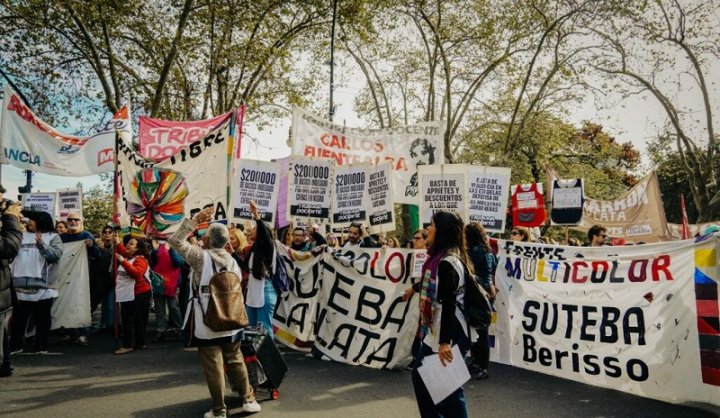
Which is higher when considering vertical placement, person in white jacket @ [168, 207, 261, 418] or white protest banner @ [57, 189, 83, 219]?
white protest banner @ [57, 189, 83, 219]

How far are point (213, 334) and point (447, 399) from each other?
2109mm

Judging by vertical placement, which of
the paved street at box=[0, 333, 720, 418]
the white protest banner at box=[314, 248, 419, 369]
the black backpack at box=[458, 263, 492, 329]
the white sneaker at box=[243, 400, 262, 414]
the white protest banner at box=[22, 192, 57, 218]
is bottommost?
the paved street at box=[0, 333, 720, 418]

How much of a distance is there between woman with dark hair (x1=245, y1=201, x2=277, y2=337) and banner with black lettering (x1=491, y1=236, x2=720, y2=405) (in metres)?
2.74

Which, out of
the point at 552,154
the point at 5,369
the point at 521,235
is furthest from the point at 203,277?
the point at 552,154

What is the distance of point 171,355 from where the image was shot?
7.38 meters

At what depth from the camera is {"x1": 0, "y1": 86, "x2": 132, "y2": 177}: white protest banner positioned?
838 cm

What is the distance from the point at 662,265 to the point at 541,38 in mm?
16769

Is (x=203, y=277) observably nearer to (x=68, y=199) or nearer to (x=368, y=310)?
(x=368, y=310)

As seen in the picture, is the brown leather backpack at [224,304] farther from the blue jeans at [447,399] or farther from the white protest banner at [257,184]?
the white protest banner at [257,184]

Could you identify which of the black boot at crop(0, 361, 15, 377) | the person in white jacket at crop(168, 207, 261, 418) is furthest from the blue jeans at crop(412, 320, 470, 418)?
the black boot at crop(0, 361, 15, 377)

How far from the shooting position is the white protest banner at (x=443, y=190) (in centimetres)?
895

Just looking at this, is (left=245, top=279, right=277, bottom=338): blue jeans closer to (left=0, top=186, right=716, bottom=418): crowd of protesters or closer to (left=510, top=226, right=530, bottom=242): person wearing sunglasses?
(left=0, top=186, right=716, bottom=418): crowd of protesters

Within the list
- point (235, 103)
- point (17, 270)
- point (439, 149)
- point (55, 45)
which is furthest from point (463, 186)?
point (55, 45)

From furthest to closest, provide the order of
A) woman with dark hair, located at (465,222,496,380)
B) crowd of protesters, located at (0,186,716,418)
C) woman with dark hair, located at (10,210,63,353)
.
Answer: woman with dark hair, located at (10,210,63,353)
woman with dark hair, located at (465,222,496,380)
crowd of protesters, located at (0,186,716,418)
